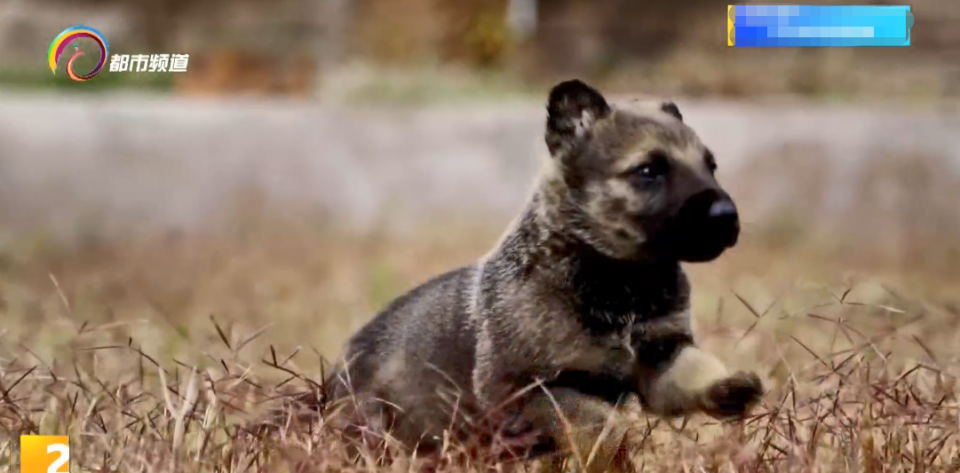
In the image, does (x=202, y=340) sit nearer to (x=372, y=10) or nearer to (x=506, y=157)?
(x=506, y=157)

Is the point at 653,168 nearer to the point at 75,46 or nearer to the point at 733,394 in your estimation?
the point at 733,394

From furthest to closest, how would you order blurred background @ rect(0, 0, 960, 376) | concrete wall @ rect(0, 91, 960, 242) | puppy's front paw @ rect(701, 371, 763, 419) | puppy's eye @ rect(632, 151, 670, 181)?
concrete wall @ rect(0, 91, 960, 242) < blurred background @ rect(0, 0, 960, 376) < puppy's eye @ rect(632, 151, 670, 181) < puppy's front paw @ rect(701, 371, 763, 419)

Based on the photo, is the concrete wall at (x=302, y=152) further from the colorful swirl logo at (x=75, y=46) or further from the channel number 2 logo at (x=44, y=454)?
the channel number 2 logo at (x=44, y=454)

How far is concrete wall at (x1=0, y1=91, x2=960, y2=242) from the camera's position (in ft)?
12.5

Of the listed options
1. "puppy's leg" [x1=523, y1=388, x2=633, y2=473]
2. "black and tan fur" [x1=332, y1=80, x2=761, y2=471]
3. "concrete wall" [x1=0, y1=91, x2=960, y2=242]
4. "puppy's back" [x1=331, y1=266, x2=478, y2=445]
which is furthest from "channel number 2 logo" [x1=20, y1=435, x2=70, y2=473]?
"concrete wall" [x1=0, y1=91, x2=960, y2=242]

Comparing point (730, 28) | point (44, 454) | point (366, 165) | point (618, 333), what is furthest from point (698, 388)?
point (366, 165)

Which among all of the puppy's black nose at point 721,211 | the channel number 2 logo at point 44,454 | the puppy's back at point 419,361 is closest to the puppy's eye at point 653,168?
the puppy's black nose at point 721,211

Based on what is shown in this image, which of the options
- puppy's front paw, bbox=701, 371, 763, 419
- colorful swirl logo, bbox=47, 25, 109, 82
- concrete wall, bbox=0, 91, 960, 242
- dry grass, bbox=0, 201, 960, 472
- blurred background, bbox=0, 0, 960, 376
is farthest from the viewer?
concrete wall, bbox=0, 91, 960, 242

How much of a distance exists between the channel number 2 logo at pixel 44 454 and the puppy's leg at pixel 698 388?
3.62 ft

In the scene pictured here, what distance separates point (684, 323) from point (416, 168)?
Result: 264 cm

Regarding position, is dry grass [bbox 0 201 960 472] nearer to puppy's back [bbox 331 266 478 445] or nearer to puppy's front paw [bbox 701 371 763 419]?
puppy's back [bbox 331 266 478 445]

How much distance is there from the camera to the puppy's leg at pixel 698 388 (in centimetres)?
134

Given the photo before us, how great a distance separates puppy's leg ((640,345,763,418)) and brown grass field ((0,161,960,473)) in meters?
0.21

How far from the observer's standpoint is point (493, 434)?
155cm
